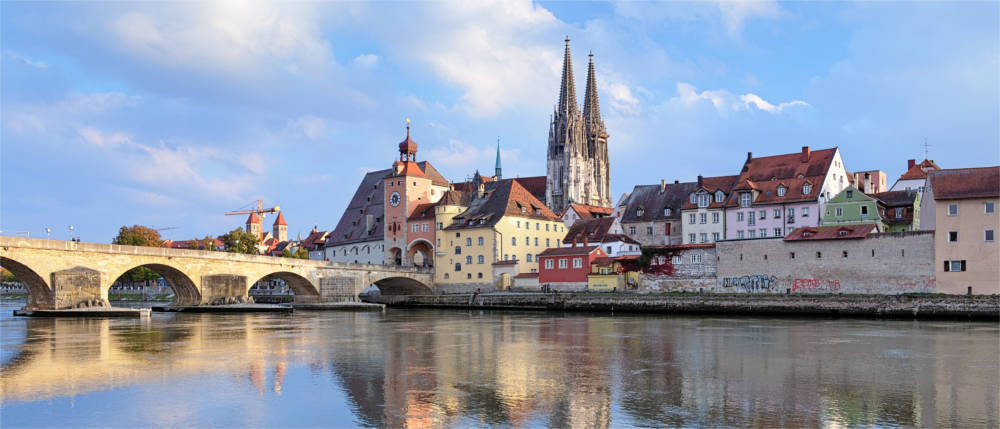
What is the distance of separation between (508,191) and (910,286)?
3756cm

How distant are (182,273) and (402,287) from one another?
26.0m

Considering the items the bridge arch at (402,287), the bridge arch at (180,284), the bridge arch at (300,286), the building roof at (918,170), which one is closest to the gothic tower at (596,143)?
the bridge arch at (402,287)

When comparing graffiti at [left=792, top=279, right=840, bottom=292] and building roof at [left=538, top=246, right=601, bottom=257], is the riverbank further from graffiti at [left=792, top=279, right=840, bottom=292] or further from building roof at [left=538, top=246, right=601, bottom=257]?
building roof at [left=538, top=246, right=601, bottom=257]

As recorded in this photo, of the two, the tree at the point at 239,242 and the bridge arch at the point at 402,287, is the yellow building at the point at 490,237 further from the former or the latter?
the tree at the point at 239,242

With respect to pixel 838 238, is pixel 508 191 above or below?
above

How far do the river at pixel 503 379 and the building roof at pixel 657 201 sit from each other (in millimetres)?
38166

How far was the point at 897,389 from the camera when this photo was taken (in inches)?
657

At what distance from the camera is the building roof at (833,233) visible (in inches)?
1935

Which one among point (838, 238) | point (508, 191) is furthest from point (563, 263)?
point (838, 238)

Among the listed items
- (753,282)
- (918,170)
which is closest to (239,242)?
(753,282)

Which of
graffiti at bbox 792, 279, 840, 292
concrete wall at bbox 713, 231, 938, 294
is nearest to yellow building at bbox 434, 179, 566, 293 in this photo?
concrete wall at bbox 713, 231, 938, 294

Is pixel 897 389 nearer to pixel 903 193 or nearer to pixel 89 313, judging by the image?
pixel 89 313

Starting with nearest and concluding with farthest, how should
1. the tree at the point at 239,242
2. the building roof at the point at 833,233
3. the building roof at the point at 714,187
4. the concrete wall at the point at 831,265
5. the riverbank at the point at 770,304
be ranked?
the riverbank at the point at 770,304
the concrete wall at the point at 831,265
the building roof at the point at 833,233
the building roof at the point at 714,187
the tree at the point at 239,242

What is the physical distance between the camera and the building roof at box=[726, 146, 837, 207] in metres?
59.8
